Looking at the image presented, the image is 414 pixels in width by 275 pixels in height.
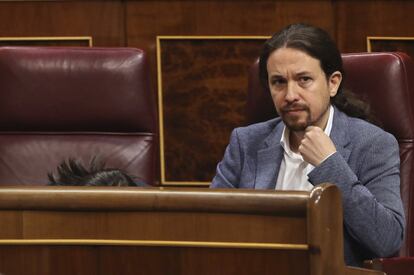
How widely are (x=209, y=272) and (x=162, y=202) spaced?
0.20 feet

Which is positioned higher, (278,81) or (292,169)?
(278,81)

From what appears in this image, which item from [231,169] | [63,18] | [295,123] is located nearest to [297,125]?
[295,123]

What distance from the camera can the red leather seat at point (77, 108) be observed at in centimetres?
133

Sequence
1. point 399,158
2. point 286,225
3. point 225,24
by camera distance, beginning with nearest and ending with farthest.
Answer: point 286,225 → point 399,158 → point 225,24

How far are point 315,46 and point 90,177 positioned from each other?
30 centimetres

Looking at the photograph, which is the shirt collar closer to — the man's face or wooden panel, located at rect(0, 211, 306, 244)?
the man's face

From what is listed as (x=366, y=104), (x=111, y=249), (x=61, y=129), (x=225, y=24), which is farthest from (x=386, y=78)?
(x=225, y=24)

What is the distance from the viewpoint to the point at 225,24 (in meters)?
1.97

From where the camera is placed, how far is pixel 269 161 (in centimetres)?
113

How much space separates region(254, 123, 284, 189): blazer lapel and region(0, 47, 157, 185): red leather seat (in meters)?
0.25

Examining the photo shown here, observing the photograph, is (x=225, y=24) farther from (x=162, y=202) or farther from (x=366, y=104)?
(x=162, y=202)

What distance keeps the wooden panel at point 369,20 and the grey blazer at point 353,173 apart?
2.76 ft

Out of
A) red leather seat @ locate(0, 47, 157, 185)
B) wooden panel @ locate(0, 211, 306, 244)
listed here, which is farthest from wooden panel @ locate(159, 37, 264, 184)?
wooden panel @ locate(0, 211, 306, 244)

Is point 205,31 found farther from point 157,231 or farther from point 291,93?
point 157,231
